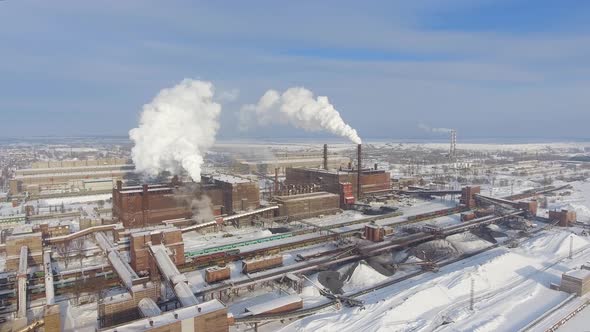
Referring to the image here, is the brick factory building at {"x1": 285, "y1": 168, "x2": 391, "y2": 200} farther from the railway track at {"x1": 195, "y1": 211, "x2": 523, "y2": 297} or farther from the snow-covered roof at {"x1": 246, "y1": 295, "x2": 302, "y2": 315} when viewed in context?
the snow-covered roof at {"x1": 246, "y1": 295, "x2": 302, "y2": 315}

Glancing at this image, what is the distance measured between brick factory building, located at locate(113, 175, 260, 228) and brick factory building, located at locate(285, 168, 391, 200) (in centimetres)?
923

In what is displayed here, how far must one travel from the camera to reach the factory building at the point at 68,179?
4570cm

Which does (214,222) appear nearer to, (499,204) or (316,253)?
(316,253)

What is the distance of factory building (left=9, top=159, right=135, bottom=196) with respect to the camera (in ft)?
150

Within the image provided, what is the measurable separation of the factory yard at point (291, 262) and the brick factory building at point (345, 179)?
261mm

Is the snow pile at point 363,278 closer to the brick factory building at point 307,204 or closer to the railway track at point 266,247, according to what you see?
the railway track at point 266,247

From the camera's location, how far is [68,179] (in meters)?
48.9

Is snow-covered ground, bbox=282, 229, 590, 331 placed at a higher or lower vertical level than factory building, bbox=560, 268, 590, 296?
lower

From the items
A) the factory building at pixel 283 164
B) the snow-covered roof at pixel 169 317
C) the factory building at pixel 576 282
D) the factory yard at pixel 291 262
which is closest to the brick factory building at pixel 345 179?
the factory yard at pixel 291 262

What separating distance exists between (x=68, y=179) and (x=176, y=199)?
90.4ft

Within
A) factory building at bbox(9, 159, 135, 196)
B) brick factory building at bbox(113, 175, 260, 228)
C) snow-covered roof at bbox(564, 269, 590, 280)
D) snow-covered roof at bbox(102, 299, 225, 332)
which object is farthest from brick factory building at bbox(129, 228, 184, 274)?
factory building at bbox(9, 159, 135, 196)

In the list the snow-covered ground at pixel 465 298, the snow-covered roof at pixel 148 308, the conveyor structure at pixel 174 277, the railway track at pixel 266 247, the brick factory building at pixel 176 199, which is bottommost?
the snow-covered ground at pixel 465 298

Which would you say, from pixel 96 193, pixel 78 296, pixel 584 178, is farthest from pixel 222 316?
pixel 584 178

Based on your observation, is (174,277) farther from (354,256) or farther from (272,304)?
(354,256)
